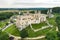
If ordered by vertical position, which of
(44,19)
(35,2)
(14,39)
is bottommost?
(14,39)

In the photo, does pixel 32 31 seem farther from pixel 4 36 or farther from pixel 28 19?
pixel 4 36

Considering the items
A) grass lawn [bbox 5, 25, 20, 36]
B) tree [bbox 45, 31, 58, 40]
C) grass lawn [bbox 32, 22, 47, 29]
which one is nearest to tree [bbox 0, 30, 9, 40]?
grass lawn [bbox 5, 25, 20, 36]

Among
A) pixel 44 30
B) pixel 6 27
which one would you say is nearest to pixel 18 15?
pixel 6 27

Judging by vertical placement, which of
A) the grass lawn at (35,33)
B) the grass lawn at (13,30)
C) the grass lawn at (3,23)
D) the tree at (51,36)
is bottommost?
the tree at (51,36)

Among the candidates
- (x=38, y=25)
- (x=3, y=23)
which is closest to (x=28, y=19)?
(x=38, y=25)

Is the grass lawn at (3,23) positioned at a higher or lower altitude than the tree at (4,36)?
higher

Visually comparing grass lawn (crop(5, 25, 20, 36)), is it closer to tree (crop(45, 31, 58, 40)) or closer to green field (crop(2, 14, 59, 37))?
green field (crop(2, 14, 59, 37))

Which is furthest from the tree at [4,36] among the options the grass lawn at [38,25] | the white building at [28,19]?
the grass lawn at [38,25]

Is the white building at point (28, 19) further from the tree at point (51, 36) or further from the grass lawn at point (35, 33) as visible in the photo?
the tree at point (51, 36)

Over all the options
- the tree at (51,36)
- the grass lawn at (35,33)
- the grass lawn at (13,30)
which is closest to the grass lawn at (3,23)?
the grass lawn at (13,30)

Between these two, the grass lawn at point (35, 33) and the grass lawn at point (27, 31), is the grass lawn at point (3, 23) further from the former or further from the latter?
the grass lawn at point (35, 33)

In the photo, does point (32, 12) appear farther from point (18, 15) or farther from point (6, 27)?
point (6, 27)
